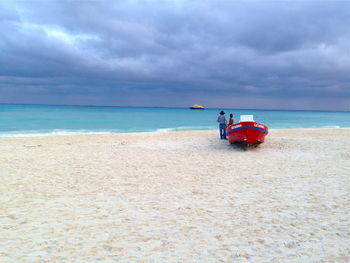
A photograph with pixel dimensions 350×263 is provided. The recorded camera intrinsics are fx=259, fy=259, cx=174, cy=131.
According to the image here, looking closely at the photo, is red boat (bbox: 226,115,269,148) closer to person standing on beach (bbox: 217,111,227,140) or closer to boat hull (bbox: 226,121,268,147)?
boat hull (bbox: 226,121,268,147)

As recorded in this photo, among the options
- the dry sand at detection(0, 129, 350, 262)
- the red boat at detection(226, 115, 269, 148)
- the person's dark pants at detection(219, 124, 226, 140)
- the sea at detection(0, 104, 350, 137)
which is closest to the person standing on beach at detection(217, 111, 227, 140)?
the person's dark pants at detection(219, 124, 226, 140)

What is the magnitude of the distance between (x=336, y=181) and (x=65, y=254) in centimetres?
756

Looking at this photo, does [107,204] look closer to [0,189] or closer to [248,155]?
[0,189]

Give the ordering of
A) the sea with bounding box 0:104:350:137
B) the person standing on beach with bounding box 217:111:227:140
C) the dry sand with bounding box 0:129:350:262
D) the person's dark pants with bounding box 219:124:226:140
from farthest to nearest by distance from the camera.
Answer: the sea with bounding box 0:104:350:137, the person's dark pants with bounding box 219:124:226:140, the person standing on beach with bounding box 217:111:227:140, the dry sand with bounding box 0:129:350:262

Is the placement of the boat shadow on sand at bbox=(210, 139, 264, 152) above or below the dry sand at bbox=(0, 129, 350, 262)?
above

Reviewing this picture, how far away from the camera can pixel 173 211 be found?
5453 millimetres

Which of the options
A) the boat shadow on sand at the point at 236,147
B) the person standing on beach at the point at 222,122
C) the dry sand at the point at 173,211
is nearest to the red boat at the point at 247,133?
the boat shadow on sand at the point at 236,147

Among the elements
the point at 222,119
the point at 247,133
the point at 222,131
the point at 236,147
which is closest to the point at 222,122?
the point at 222,119

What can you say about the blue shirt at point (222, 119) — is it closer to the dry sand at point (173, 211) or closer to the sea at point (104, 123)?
the dry sand at point (173, 211)

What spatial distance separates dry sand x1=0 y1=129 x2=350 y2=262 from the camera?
12.8 feet

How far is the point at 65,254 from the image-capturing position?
12.5ft

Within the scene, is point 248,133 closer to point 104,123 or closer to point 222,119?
point 222,119

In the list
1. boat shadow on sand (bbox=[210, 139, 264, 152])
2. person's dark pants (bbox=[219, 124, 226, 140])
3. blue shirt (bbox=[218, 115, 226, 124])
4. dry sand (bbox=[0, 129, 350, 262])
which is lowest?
dry sand (bbox=[0, 129, 350, 262])

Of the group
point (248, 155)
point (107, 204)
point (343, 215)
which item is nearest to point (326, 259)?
point (343, 215)
